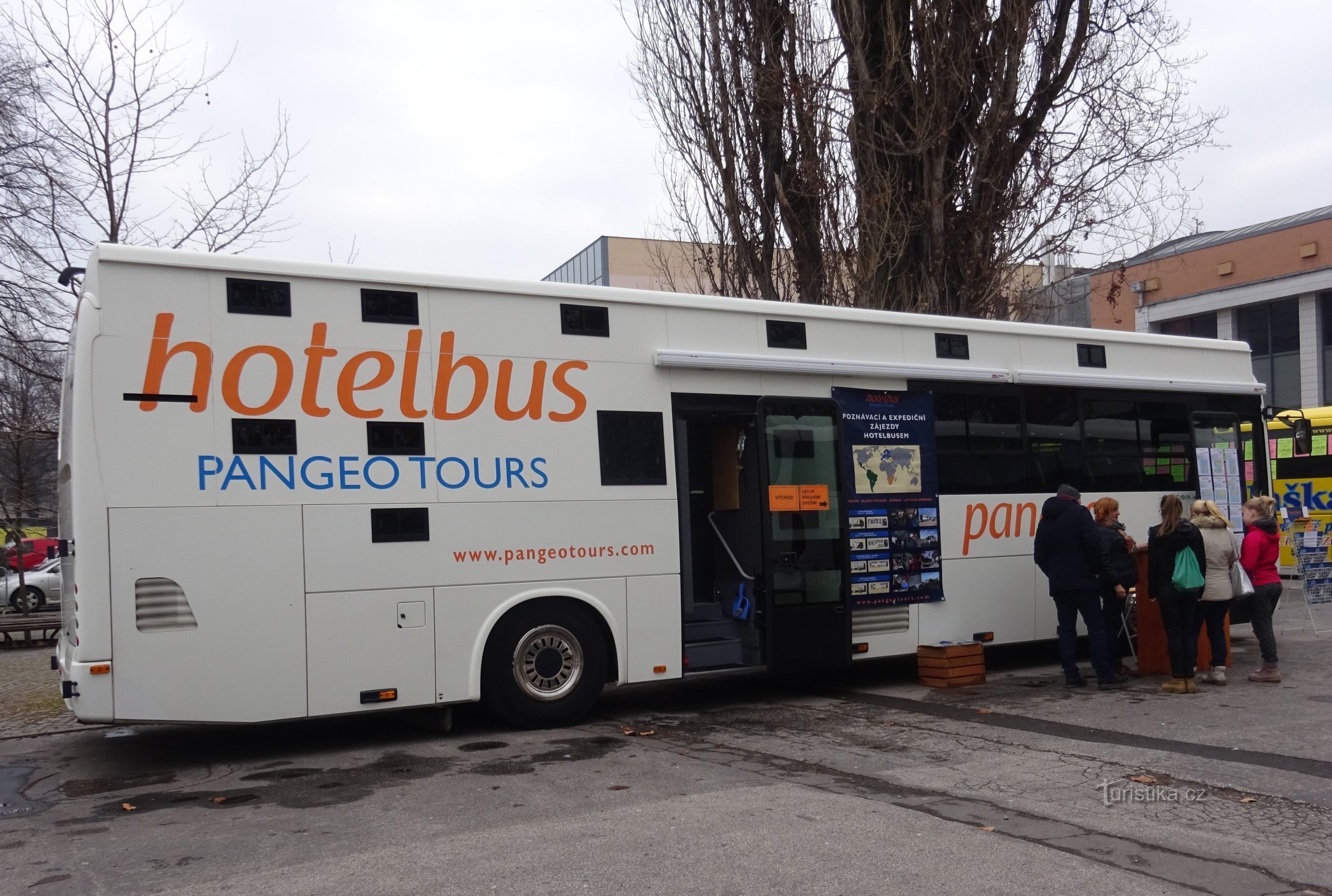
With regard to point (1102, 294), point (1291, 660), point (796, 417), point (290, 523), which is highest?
point (1102, 294)

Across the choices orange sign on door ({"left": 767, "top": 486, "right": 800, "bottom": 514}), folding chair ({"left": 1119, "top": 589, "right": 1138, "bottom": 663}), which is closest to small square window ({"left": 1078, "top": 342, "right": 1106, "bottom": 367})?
folding chair ({"left": 1119, "top": 589, "right": 1138, "bottom": 663})

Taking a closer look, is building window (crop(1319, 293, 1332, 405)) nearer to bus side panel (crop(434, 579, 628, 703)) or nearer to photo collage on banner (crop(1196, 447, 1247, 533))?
photo collage on banner (crop(1196, 447, 1247, 533))

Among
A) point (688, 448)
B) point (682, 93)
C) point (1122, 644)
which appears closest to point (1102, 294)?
point (682, 93)

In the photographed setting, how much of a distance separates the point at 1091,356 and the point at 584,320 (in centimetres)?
598

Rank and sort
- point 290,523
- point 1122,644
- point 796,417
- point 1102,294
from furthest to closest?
point 1102,294 → point 1122,644 → point 796,417 → point 290,523

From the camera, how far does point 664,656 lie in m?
9.20

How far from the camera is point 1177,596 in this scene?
32.7 ft

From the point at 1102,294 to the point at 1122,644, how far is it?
2439 centimetres

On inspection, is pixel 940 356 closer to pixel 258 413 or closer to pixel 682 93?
pixel 258 413

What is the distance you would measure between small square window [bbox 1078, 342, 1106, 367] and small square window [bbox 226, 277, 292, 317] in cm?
811

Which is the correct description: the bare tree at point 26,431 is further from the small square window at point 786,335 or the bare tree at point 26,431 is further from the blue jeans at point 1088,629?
the blue jeans at point 1088,629

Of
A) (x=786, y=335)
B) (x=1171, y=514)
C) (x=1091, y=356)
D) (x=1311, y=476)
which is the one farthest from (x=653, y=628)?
(x=1311, y=476)

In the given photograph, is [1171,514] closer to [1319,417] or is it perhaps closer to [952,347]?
[952,347]

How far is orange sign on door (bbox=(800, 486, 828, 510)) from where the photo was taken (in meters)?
9.99
